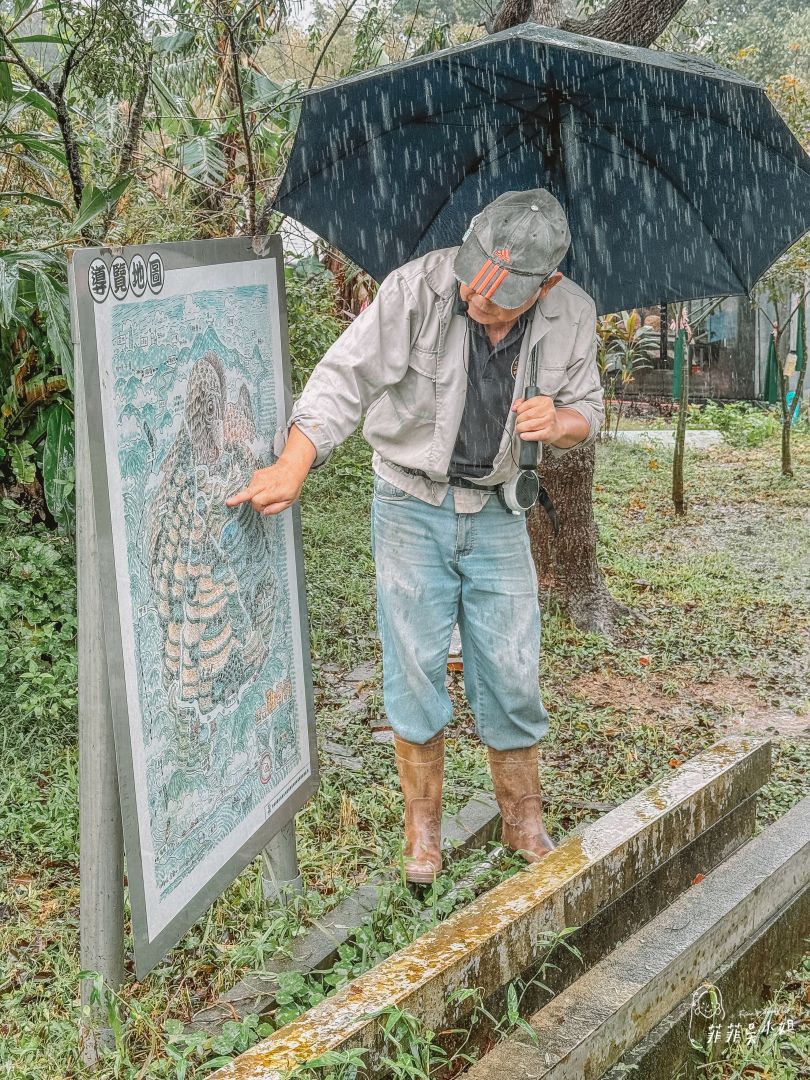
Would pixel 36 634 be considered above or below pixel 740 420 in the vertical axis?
below

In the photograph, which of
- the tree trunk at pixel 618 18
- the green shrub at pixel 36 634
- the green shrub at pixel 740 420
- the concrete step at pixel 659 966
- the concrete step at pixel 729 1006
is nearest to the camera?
the concrete step at pixel 659 966

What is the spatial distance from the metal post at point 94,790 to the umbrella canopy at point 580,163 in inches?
59.5

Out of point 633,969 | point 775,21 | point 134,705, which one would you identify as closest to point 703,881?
point 633,969

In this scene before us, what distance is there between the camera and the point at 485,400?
2.99 m

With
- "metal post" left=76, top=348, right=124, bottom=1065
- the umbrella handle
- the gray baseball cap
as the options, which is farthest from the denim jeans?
"metal post" left=76, top=348, right=124, bottom=1065

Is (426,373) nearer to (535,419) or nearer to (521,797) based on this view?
(535,419)

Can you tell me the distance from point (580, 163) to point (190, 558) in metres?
2.01

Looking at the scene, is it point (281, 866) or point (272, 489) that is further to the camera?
point (281, 866)

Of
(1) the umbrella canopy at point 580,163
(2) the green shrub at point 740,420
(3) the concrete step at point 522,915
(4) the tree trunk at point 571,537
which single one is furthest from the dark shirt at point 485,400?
(2) the green shrub at point 740,420

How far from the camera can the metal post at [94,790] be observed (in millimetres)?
2129

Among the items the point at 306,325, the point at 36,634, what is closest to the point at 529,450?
the point at 36,634

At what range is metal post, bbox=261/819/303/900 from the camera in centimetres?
307

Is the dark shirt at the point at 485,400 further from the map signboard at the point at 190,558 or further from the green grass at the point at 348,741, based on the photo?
the green grass at the point at 348,741

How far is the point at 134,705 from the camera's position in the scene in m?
2.18
